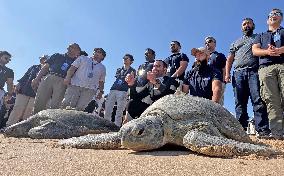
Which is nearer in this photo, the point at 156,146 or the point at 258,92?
the point at 156,146

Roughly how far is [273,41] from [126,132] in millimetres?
3950

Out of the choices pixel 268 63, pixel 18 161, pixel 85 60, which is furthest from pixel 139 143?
pixel 85 60

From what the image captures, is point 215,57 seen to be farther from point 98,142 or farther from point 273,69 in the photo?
point 98,142

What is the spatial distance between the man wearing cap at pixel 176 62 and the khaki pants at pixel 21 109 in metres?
4.47

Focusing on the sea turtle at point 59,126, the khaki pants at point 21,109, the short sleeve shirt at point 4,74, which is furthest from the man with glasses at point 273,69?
the short sleeve shirt at point 4,74

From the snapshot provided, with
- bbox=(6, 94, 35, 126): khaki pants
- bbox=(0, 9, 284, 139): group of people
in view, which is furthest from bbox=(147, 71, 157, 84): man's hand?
bbox=(6, 94, 35, 126): khaki pants

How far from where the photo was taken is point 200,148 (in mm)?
3832

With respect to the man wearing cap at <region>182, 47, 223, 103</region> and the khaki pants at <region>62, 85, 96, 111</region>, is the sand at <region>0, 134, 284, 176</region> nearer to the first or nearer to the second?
the man wearing cap at <region>182, 47, 223, 103</region>

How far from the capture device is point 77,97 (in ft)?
28.8

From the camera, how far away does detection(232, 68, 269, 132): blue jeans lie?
21.6 feet

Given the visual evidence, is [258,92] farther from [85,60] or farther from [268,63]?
[85,60]

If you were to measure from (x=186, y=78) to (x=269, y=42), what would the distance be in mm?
1769

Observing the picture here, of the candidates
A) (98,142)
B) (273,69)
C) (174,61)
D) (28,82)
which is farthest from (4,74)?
(273,69)

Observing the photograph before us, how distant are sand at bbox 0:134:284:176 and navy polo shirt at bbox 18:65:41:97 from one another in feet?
20.9
